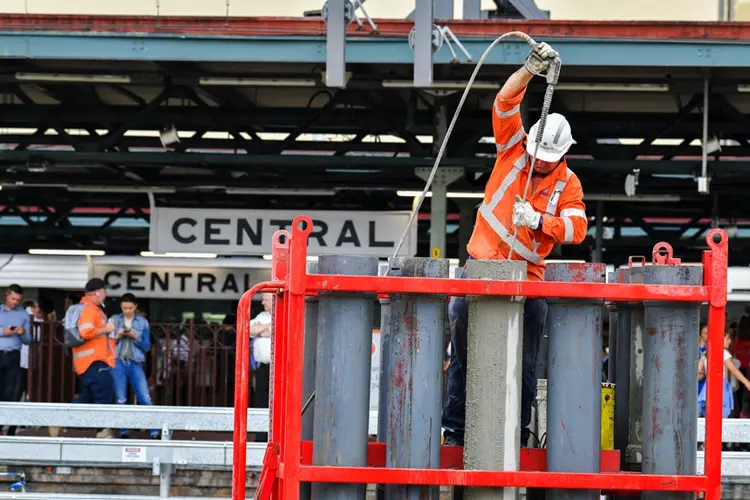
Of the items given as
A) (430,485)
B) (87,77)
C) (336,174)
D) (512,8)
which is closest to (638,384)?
(430,485)

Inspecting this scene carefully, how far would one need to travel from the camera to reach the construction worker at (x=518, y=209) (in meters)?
5.25

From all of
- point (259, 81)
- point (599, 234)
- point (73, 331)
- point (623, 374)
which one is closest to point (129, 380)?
point (73, 331)

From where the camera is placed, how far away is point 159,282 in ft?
62.0

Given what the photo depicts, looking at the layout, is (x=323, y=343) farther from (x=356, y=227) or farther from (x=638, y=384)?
(x=356, y=227)

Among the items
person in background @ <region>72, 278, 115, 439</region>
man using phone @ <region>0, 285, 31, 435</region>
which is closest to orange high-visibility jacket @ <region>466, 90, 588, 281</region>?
person in background @ <region>72, 278, 115, 439</region>

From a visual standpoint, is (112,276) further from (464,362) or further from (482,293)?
(482,293)

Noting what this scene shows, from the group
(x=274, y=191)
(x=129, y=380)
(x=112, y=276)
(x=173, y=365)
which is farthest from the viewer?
(x=112, y=276)

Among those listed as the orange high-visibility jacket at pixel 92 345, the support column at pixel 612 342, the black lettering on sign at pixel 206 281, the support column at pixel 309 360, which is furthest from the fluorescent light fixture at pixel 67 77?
the support column at pixel 309 360

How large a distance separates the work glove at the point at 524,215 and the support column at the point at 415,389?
71 cm

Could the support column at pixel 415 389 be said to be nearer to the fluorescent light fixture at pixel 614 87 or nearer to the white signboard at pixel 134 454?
the white signboard at pixel 134 454

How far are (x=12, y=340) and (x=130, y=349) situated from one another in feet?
5.34

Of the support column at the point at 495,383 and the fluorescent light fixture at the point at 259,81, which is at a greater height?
the fluorescent light fixture at the point at 259,81

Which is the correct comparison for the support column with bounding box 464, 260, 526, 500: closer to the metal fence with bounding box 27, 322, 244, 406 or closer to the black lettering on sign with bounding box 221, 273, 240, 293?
the metal fence with bounding box 27, 322, 244, 406

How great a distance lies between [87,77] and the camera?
1387 cm
